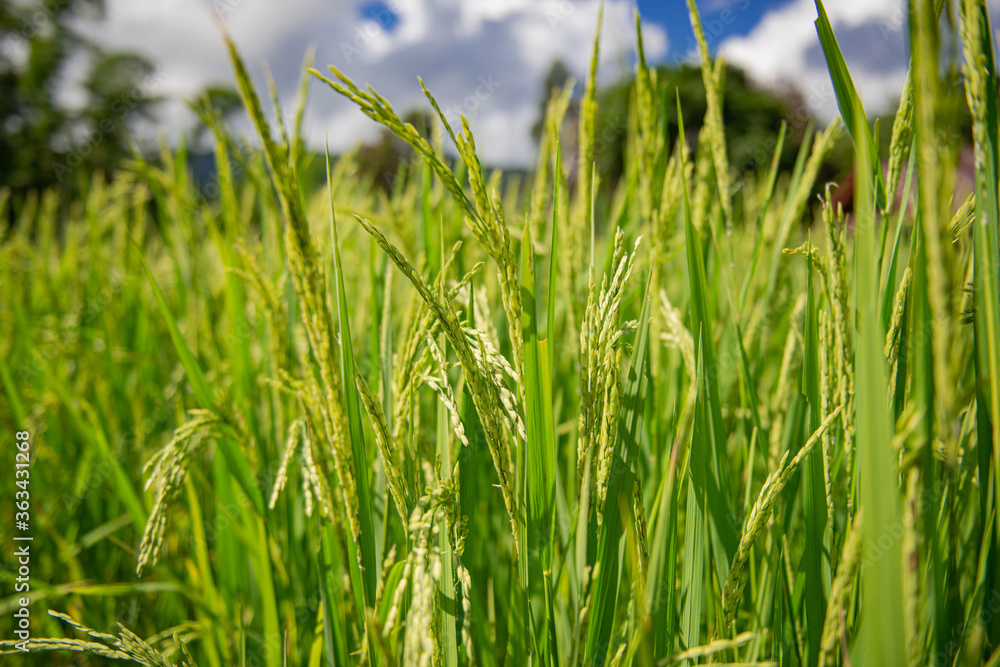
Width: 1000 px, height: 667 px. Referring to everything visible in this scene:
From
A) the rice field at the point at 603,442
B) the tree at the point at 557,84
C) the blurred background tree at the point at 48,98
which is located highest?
the blurred background tree at the point at 48,98

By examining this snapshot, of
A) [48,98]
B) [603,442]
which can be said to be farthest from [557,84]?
[48,98]

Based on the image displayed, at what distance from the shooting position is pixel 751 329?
2.82ft

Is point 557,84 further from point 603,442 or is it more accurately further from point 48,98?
point 48,98

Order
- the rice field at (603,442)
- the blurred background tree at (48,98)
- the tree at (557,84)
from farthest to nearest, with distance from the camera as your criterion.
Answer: the blurred background tree at (48,98), the tree at (557,84), the rice field at (603,442)

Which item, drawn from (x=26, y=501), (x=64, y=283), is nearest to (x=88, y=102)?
(x=64, y=283)

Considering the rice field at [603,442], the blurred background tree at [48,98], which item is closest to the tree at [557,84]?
the rice field at [603,442]

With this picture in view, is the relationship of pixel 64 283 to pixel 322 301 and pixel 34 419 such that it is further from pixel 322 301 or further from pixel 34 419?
pixel 322 301

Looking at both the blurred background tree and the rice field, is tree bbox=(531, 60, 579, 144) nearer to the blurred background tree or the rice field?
the rice field

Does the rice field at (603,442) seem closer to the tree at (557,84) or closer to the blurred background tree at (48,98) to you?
the tree at (557,84)

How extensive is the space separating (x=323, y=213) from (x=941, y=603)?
3.84 feet

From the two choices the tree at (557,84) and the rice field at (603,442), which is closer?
the rice field at (603,442)

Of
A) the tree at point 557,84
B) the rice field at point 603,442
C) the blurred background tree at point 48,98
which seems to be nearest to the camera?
the rice field at point 603,442

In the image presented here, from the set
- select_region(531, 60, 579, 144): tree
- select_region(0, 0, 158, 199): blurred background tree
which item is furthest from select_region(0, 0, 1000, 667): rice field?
select_region(0, 0, 158, 199): blurred background tree

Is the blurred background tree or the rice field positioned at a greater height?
the blurred background tree
